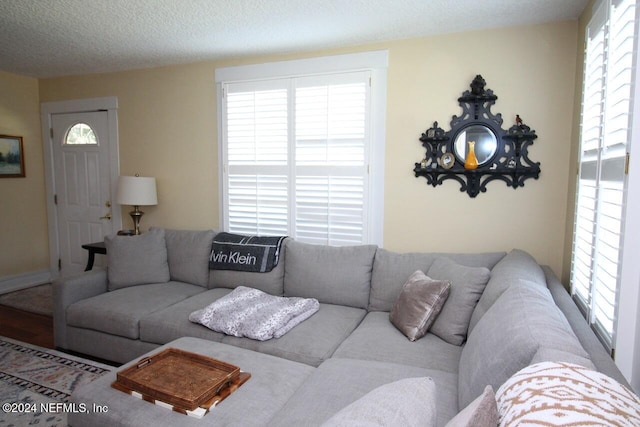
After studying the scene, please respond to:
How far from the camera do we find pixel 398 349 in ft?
6.86

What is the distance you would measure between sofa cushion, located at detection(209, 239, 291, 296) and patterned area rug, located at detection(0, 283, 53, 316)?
1.91 meters

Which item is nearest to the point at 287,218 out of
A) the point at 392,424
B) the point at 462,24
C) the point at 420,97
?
the point at 420,97

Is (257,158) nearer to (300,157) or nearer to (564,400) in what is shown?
(300,157)

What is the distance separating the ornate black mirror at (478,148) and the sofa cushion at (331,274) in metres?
0.85

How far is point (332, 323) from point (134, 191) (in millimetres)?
2458

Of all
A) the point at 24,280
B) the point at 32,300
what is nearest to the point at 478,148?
the point at 32,300

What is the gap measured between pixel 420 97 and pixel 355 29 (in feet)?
2.31

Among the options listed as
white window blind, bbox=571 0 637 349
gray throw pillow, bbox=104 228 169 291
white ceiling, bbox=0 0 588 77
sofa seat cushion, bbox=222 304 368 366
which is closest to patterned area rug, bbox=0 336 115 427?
gray throw pillow, bbox=104 228 169 291

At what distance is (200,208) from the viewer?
3.93m

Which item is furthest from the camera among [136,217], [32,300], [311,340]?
[32,300]

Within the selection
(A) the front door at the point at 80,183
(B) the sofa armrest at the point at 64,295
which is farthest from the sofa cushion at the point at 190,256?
(A) the front door at the point at 80,183

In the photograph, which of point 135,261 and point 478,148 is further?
point 135,261

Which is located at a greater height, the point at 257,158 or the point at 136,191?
the point at 257,158

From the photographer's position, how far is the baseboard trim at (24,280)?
14.4ft
